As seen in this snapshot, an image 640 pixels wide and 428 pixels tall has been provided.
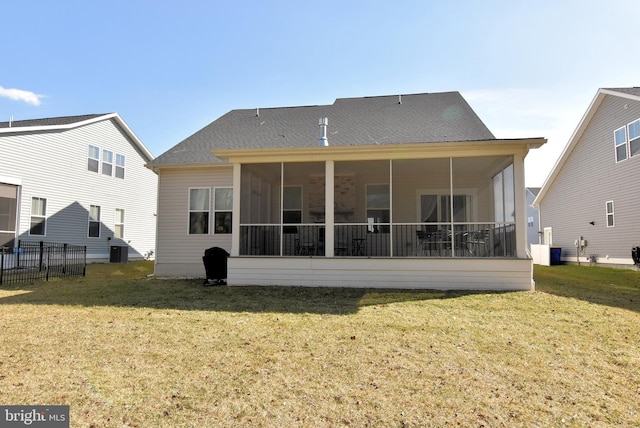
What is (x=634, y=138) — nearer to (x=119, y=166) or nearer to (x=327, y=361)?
(x=327, y=361)

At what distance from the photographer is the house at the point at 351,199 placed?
845 cm

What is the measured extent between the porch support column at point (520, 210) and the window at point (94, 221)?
656 inches

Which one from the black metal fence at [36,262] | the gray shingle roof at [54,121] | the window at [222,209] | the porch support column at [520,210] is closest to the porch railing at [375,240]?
the porch support column at [520,210]

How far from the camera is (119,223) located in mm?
18344

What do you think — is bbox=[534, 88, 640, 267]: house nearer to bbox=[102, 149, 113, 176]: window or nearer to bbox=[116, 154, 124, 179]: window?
bbox=[116, 154, 124, 179]: window

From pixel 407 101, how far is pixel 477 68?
11.3 ft

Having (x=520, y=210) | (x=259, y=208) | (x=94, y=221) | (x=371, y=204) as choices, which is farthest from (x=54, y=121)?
(x=520, y=210)

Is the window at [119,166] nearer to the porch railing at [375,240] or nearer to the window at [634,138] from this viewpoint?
the porch railing at [375,240]

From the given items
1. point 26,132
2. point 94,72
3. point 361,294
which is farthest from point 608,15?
point 26,132

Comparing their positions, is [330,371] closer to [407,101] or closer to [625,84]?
[407,101]

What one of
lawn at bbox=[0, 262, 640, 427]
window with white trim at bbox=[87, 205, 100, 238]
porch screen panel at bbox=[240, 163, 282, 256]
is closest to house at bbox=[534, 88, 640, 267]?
lawn at bbox=[0, 262, 640, 427]

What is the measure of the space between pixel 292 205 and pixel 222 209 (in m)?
2.38

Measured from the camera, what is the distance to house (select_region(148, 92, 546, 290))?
8.45 m

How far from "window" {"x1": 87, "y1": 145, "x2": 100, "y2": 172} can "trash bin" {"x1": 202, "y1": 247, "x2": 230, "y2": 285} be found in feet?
35.2
